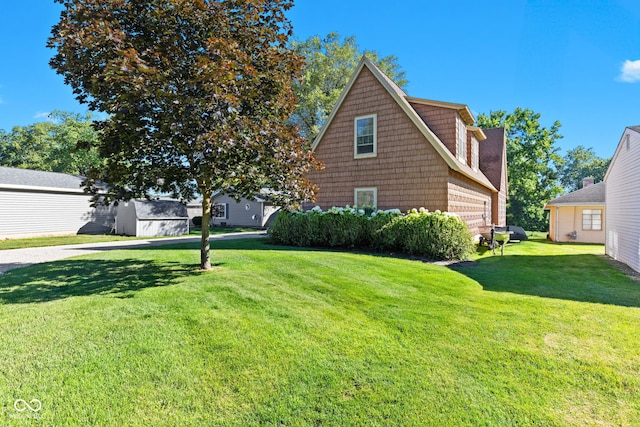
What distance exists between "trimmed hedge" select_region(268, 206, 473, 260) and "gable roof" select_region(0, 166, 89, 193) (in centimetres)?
1124

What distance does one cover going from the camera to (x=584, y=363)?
11.0 feet

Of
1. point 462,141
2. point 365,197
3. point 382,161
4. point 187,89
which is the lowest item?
point 365,197

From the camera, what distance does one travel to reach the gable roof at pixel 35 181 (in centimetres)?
1608

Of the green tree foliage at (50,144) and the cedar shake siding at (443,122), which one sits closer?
the cedar shake siding at (443,122)

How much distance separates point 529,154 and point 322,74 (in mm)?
17567

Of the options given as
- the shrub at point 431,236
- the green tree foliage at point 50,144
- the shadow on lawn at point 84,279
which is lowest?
the shadow on lawn at point 84,279

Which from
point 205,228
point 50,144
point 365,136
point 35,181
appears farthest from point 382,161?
point 50,144

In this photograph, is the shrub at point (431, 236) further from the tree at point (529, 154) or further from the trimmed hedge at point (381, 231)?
the tree at point (529, 154)

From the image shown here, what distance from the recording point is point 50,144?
3397cm

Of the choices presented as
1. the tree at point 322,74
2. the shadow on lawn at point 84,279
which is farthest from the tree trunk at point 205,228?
the tree at point 322,74

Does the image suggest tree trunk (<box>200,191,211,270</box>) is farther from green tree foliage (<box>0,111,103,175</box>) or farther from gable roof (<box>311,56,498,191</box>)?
green tree foliage (<box>0,111,103,175</box>)

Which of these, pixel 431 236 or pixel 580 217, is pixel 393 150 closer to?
pixel 431 236

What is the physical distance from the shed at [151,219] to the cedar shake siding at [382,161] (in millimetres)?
10605

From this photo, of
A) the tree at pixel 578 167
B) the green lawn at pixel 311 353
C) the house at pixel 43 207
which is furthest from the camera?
the tree at pixel 578 167
